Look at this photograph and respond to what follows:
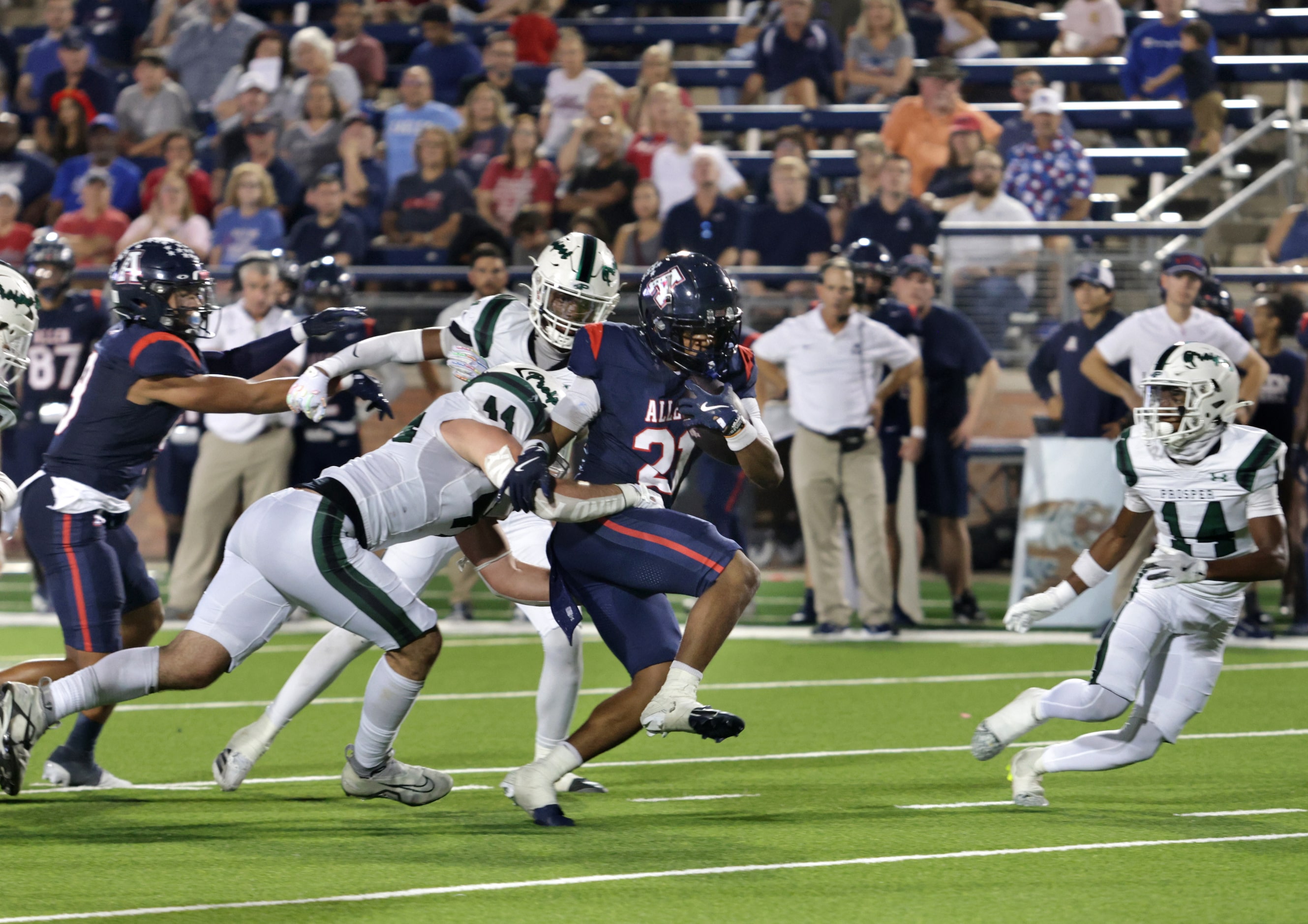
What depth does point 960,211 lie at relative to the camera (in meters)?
12.6

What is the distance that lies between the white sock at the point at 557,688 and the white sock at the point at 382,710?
2.01ft

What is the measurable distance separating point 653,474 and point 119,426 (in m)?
1.82

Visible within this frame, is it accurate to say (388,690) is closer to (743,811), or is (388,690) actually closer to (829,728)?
(743,811)

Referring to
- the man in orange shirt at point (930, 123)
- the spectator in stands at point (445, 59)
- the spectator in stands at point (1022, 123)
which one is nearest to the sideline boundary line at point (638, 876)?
the spectator in stands at point (1022, 123)

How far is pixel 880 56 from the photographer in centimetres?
1549

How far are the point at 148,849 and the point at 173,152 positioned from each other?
33.1 feet

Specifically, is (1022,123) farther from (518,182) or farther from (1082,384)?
(518,182)

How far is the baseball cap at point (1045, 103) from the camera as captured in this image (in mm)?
13070

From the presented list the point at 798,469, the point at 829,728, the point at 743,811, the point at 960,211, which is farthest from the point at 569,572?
the point at 960,211

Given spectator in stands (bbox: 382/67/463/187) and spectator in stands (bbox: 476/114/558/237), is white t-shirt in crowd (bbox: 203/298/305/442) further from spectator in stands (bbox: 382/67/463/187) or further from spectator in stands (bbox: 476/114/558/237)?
spectator in stands (bbox: 382/67/463/187)

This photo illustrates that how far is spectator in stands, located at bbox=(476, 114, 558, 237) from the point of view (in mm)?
13734

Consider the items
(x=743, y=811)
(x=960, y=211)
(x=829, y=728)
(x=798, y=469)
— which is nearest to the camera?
(x=743, y=811)

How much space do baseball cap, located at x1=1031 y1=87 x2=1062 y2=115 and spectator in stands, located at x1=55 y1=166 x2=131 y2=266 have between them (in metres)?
7.05

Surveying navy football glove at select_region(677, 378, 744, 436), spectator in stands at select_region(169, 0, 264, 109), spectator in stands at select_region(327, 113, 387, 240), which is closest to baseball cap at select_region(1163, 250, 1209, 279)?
navy football glove at select_region(677, 378, 744, 436)
